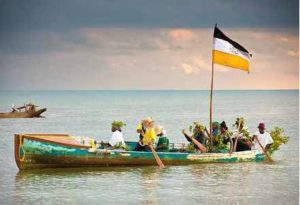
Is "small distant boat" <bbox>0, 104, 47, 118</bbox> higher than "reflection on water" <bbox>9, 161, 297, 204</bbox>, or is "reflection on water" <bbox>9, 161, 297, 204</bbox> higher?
"small distant boat" <bbox>0, 104, 47, 118</bbox>

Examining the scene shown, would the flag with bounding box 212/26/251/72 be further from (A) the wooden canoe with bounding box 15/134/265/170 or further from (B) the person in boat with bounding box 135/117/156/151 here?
(B) the person in boat with bounding box 135/117/156/151

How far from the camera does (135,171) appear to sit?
56.1 ft

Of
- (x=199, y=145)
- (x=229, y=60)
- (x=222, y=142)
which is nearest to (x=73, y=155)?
(x=199, y=145)

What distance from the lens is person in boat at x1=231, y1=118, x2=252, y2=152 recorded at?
17.8 m

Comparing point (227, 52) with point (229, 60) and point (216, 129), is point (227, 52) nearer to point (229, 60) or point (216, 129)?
point (229, 60)

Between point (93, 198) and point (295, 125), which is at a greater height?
point (295, 125)

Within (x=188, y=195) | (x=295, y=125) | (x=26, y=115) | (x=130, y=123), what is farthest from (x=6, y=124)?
(x=188, y=195)

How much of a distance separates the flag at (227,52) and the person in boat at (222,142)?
4.34 feet

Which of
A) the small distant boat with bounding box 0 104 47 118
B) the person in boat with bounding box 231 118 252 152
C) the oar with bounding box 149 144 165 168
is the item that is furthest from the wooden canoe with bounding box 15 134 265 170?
the small distant boat with bounding box 0 104 47 118

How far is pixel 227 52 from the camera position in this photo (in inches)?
709

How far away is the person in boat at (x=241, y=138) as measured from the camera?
17.8 meters

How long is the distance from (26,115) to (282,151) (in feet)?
58.8

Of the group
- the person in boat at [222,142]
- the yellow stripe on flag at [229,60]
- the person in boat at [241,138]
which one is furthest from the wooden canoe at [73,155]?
the yellow stripe on flag at [229,60]

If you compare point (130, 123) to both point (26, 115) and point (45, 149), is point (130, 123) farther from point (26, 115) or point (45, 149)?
point (45, 149)
